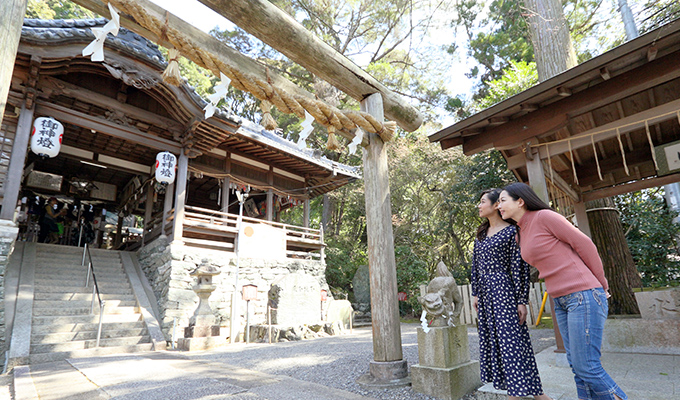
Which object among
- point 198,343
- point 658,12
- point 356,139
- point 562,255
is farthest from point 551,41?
point 198,343

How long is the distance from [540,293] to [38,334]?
999 centimetres

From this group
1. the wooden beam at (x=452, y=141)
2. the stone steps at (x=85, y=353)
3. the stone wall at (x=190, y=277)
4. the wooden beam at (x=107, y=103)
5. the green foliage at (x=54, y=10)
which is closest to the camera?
the wooden beam at (x=452, y=141)

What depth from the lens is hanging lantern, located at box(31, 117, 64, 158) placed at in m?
6.98

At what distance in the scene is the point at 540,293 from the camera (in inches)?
325

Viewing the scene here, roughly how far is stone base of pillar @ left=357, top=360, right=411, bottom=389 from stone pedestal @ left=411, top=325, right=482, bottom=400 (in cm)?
28

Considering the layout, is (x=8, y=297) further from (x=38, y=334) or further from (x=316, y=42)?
(x=316, y=42)

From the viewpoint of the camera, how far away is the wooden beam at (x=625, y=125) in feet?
11.5

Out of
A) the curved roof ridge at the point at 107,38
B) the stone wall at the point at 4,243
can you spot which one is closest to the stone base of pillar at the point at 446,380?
the curved roof ridge at the point at 107,38

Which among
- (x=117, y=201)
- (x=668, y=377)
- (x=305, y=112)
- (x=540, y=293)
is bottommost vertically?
(x=668, y=377)

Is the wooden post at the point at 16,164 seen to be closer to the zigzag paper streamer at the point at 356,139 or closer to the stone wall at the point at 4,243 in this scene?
the stone wall at the point at 4,243

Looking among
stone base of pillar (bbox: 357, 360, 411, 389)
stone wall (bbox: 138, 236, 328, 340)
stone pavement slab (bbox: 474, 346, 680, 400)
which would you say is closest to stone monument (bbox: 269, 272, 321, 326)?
stone wall (bbox: 138, 236, 328, 340)

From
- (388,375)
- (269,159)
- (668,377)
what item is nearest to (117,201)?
(269,159)

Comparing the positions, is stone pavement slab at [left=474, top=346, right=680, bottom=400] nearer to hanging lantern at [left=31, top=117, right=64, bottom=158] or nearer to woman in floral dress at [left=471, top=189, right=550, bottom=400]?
woman in floral dress at [left=471, top=189, right=550, bottom=400]

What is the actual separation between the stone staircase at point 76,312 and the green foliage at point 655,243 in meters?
9.69
